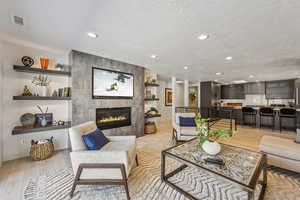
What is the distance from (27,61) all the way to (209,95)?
715cm

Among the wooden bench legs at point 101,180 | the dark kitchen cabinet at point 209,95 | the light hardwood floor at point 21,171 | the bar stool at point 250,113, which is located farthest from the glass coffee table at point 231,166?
the dark kitchen cabinet at point 209,95

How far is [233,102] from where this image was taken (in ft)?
23.2

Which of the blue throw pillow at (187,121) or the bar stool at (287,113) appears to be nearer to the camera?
the blue throw pillow at (187,121)

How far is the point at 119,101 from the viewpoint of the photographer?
3.57 meters

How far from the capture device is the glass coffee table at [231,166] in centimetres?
119

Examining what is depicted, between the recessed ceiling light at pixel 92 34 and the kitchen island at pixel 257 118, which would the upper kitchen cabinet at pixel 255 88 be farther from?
the recessed ceiling light at pixel 92 34

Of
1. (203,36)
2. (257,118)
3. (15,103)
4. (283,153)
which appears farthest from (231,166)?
(257,118)

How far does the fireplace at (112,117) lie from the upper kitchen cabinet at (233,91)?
6306mm

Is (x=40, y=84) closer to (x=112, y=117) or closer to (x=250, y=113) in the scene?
(x=112, y=117)

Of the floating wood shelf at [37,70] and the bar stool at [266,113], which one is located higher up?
the floating wood shelf at [37,70]

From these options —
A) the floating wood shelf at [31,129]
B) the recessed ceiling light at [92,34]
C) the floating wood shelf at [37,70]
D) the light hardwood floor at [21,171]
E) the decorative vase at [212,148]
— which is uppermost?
the recessed ceiling light at [92,34]

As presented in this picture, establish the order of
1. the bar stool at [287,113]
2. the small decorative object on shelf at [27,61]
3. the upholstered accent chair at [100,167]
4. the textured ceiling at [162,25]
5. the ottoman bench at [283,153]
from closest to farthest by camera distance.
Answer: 1. the textured ceiling at [162,25]
2. the upholstered accent chair at [100,167]
3. the ottoman bench at [283,153]
4. the small decorative object on shelf at [27,61]
5. the bar stool at [287,113]

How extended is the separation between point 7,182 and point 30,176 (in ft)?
0.80

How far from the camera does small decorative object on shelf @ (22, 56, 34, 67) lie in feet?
8.07
